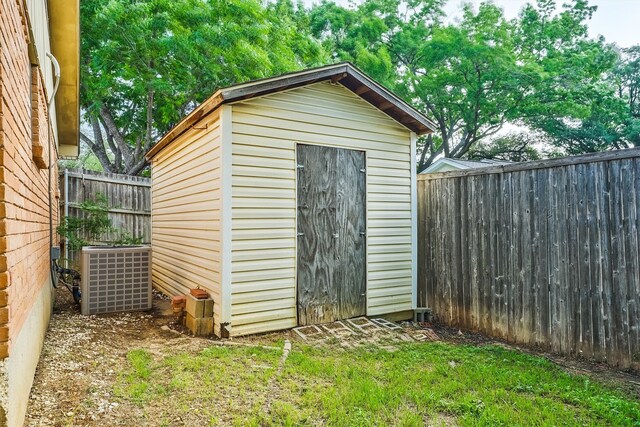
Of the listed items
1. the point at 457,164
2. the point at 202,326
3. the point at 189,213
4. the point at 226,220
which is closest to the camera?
the point at 226,220

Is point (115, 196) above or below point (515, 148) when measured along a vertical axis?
below

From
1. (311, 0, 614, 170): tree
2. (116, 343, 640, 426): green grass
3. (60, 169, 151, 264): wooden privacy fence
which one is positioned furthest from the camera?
(311, 0, 614, 170): tree

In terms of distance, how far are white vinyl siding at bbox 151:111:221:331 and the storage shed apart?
3 centimetres

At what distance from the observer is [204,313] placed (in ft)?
14.5

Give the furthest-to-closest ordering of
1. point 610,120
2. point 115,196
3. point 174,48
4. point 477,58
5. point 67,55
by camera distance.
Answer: point 610,120
point 477,58
point 174,48
point 115,196
point 67,55

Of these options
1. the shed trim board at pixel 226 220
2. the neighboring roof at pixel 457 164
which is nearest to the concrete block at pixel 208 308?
the shed trim board at pixel 226 220

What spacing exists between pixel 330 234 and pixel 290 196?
0.74 meters

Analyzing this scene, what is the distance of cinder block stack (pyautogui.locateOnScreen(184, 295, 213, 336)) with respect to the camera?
4.38 meters

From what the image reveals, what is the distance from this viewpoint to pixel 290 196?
15.5ft

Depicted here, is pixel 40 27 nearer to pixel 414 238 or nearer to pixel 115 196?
pixel 414 238

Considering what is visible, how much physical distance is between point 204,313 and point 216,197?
1.34 meters

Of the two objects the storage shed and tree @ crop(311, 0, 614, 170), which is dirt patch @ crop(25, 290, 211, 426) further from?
tree @ crop(311, 0, 614, 170)

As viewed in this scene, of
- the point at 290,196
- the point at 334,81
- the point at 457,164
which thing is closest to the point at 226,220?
the point at 290,196

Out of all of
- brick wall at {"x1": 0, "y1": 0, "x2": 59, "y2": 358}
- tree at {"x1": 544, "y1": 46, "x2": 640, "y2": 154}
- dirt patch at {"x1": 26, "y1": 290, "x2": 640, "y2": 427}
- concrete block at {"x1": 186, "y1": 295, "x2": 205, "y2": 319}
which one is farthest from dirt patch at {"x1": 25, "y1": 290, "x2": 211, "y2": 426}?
tree at {"x1": 544, "y1": 46, "x2": 640, "y2": 154}
